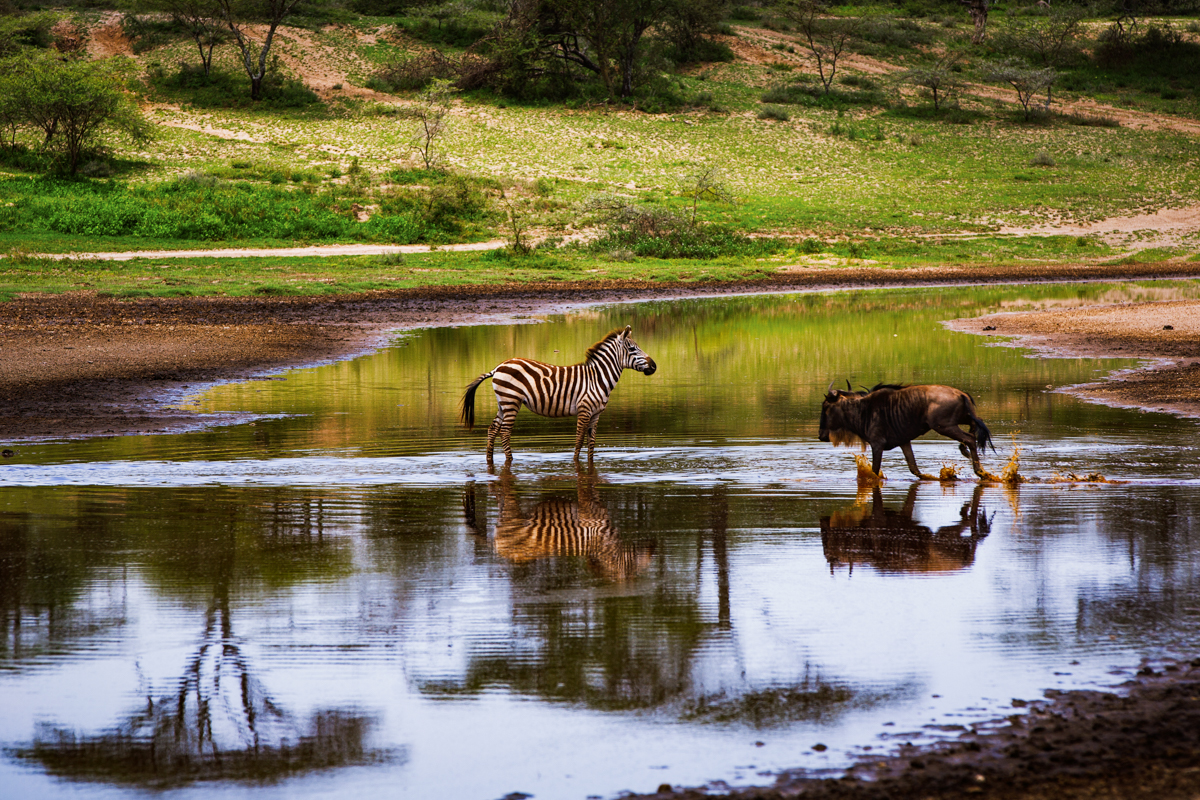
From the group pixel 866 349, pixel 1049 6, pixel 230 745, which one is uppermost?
pixel 1049 6

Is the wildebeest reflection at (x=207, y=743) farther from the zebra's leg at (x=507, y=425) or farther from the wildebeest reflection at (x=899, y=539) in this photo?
the zebra's leg at (x=507, y=425)

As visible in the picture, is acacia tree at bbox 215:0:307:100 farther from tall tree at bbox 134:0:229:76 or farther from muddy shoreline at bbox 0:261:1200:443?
muddy shoreline at bbox 0:261:1200:443

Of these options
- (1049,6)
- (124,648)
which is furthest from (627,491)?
(1049,6)

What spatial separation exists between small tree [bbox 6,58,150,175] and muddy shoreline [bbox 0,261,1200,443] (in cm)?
2269

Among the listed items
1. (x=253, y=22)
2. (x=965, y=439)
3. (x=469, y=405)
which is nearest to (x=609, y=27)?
(x=253, y=22)

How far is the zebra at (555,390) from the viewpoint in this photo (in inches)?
502

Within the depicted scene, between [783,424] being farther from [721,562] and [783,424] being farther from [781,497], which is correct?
[721,562]

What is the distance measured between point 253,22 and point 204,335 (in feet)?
204

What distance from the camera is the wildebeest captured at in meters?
11.1

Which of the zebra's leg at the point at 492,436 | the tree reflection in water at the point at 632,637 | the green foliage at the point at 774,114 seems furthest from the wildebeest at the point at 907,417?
Result: the green foliage at the point at 774,114

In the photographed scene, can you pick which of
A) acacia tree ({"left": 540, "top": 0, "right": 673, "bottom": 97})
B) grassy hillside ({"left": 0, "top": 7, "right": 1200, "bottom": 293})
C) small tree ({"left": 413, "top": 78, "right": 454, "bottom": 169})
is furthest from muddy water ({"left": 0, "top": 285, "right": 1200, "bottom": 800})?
acacia tree ({"left": 540, "top": 0, "right": 673, "bottom": 97})

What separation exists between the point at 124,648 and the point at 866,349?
61.1ft

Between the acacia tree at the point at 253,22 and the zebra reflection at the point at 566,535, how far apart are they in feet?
207

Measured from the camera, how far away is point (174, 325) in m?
25.4
